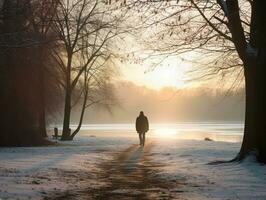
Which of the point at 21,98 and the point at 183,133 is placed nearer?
the point at 21,98

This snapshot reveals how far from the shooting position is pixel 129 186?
39.5ft

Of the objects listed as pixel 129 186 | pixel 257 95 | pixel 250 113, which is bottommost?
pixel 129 186

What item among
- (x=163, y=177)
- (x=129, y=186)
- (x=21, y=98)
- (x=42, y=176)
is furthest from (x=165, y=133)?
(x=129, y=186)

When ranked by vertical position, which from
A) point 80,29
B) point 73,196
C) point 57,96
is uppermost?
point 80,29

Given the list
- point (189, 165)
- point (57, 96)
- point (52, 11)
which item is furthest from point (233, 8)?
point (57, 96)

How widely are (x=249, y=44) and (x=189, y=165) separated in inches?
163

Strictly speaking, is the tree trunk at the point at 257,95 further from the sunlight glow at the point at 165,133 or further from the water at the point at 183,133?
the sunlight glow at the point at 165,133

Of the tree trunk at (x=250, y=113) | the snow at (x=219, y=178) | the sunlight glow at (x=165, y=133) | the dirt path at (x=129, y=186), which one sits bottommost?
the dirt path at (x=129, y=186)

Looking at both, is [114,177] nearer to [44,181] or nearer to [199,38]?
[44,181]

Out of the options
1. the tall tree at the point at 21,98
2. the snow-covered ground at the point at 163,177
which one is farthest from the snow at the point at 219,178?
the tall tree at the point at 21,98

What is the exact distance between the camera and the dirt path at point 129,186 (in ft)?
34.4

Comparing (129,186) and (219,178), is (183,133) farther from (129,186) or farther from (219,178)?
(129,186)

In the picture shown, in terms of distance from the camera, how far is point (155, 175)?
14.2 metres

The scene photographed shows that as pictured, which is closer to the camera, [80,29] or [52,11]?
[52,11]
